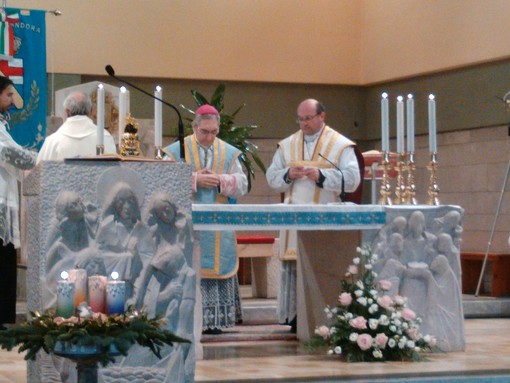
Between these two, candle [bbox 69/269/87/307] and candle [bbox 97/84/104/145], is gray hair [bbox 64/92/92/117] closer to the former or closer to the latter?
candle [bbox 97/84/104/145]

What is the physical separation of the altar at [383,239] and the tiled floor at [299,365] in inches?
13.0

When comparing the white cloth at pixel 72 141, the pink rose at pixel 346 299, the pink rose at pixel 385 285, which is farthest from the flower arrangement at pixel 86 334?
the white cloth at pixel 72 141

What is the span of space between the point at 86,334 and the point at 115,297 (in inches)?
14.1

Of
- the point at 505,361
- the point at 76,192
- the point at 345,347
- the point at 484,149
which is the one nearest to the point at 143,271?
the point at 76,192

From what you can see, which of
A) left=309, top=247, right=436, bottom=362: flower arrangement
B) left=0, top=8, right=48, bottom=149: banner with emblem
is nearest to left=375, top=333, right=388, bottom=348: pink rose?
left=309, top=247, right=436, bottom=362: flower arrangement

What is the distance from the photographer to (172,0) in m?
13.1

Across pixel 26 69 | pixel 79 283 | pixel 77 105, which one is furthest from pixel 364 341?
pixel 26 69

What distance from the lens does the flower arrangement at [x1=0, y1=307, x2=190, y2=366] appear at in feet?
14.6

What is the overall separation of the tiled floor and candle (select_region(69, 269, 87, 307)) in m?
1.23

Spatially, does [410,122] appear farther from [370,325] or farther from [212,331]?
[212,331]

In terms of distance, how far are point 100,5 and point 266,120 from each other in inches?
94.0

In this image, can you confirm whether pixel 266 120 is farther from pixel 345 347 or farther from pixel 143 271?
pixel 143 271

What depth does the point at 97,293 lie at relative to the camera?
4855 millimetres

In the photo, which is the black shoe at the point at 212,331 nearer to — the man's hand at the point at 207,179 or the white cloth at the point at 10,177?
the man's hand at the point at 207,179
